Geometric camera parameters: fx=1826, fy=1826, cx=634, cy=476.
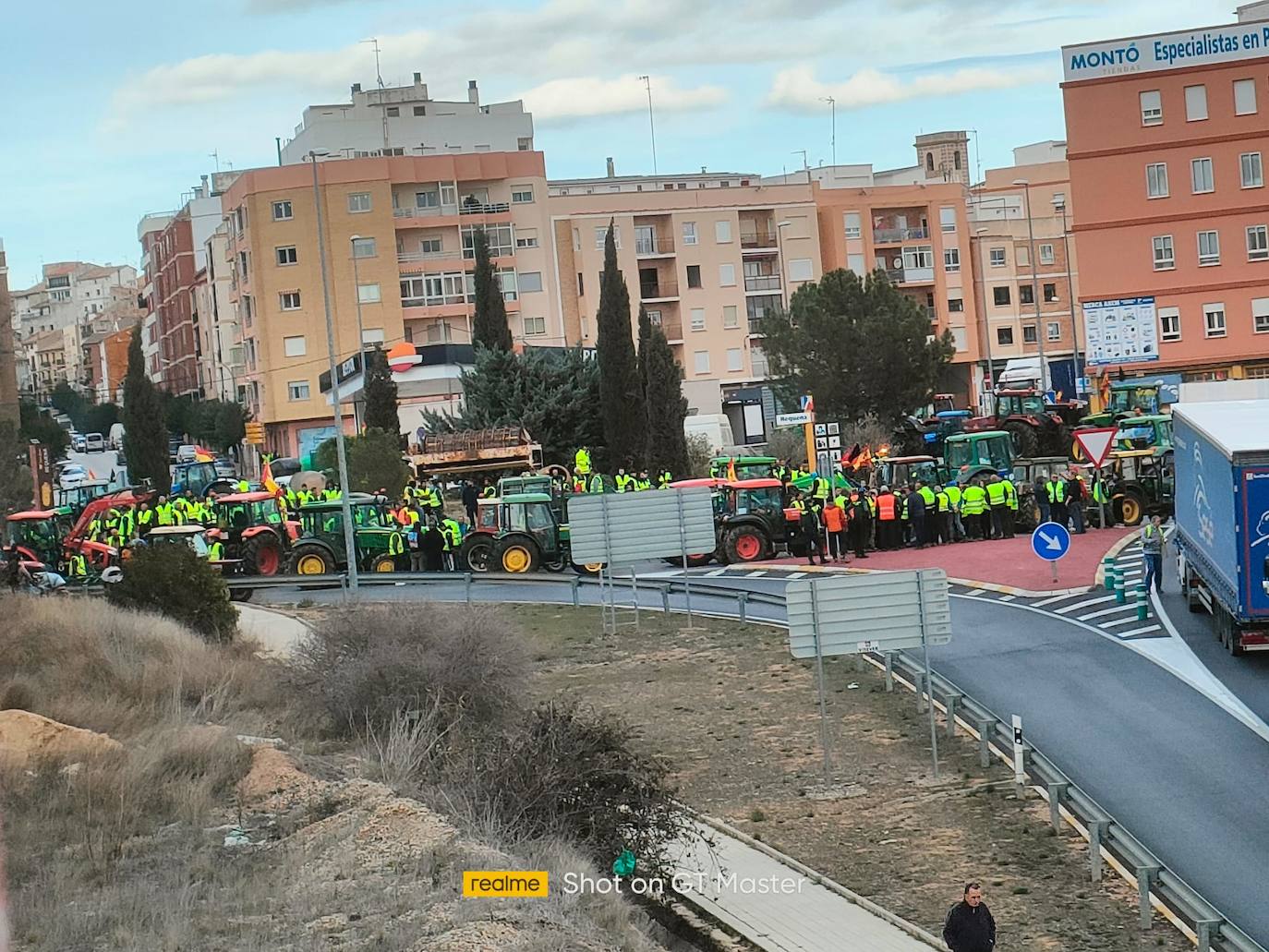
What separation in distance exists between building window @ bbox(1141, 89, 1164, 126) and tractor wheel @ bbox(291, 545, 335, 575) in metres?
34.2

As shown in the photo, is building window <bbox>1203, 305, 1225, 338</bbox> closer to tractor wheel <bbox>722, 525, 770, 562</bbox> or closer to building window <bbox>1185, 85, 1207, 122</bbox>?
building window <bbox>1185, 85, 1207, 122</bbox>

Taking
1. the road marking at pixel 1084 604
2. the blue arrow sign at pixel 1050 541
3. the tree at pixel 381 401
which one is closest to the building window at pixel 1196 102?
the tree at pixel 381 401

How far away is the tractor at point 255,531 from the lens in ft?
132

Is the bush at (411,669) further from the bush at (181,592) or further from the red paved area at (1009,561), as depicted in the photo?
the red paved area at (1009,561)

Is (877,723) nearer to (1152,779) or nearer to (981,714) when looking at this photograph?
(981,714)

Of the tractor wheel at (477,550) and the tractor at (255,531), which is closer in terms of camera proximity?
the tractor wheel at (477,550)

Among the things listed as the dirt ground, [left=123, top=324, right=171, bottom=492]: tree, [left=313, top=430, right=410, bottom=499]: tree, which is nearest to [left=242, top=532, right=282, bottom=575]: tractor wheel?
[left=313, top=430, right=410, bottom=499]: tree

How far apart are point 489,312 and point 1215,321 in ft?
81.0

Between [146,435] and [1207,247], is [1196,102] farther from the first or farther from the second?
[146,435]

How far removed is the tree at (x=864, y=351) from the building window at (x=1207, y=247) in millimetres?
9168

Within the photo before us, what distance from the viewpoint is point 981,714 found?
794 inches

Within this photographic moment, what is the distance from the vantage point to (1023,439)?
52.0 m

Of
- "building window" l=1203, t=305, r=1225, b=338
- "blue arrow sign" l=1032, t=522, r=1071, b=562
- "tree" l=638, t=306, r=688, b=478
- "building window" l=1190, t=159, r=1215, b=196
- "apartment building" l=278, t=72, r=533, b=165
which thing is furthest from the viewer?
"apartment building" l=278, t=72, r=533, b=165

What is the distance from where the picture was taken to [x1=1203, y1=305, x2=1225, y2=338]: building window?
201 feet
